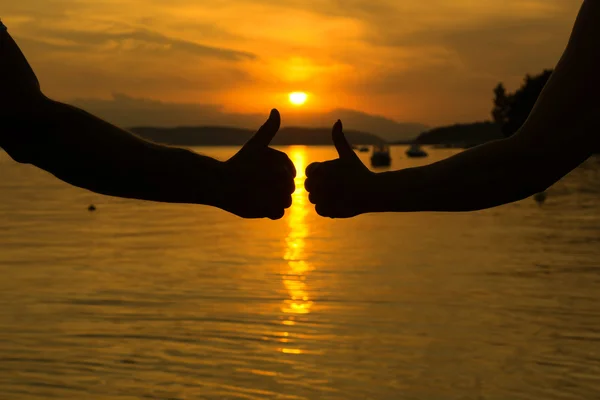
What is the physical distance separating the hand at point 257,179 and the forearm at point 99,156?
0.22 m

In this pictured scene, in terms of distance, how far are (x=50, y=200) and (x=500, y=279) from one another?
123 ft

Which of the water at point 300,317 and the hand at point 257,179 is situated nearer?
the hand at point 257,179

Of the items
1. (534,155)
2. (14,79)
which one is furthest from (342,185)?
(14,79)

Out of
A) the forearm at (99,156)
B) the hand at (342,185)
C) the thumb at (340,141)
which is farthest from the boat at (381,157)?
the forearm at (99,156)

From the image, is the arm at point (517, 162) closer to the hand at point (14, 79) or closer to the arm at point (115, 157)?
the arm at point (115, 157)

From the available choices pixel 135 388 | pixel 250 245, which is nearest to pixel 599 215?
pixel 250 245

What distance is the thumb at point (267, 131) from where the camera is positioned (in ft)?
18.0

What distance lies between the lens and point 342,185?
Answer: 5902 mm

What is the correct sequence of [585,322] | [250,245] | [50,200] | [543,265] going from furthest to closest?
[50,200]
[250,245]
[543,265]
[585,322]

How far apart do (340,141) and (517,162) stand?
106cm

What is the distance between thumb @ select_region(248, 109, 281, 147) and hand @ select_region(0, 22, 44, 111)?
4.31 feet

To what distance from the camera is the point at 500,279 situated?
2103 cm

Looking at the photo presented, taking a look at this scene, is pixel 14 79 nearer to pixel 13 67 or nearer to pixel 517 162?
pixel 13 67

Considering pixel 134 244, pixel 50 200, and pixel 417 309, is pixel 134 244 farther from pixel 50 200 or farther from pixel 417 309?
pixel 50 200
